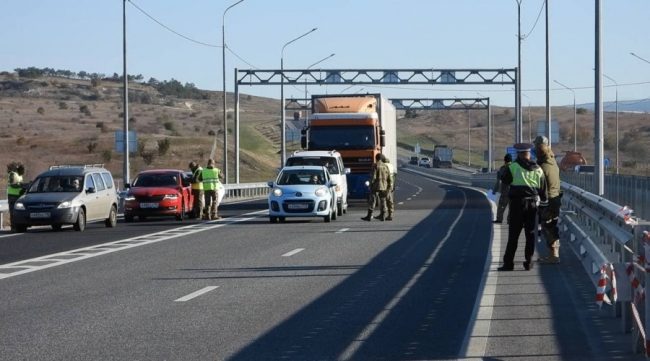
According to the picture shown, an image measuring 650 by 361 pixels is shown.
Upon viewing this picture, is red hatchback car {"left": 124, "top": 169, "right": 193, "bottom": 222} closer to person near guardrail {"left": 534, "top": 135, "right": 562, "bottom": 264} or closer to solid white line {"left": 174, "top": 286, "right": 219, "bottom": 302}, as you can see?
person near guardrail {"left": 534, "top": 135, "right": 562, "bottom": 264}

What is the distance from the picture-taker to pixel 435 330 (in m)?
13.2

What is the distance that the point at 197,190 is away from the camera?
3928 centimetres

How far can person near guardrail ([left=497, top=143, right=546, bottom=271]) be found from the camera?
20.1 m

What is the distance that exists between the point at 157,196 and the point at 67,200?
19.0ft

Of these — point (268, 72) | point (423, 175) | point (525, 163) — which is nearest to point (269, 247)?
point (525, 163)

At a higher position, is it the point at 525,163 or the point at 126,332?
the point at 525,163

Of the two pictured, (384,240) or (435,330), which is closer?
(435,330)

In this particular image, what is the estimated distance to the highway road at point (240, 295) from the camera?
12172 millimetres

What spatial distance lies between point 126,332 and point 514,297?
5.37m

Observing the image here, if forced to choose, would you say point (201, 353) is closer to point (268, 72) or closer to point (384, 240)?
point (384, 240)

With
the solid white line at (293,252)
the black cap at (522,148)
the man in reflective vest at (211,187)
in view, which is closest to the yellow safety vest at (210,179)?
the man in reflective vest at (211,187)

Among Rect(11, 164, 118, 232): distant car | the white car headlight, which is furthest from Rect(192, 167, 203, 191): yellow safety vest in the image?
the white car headlight

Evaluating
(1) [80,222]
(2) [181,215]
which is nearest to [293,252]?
(1) [80,222]

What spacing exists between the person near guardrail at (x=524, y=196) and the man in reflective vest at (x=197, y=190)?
64.3 ft
